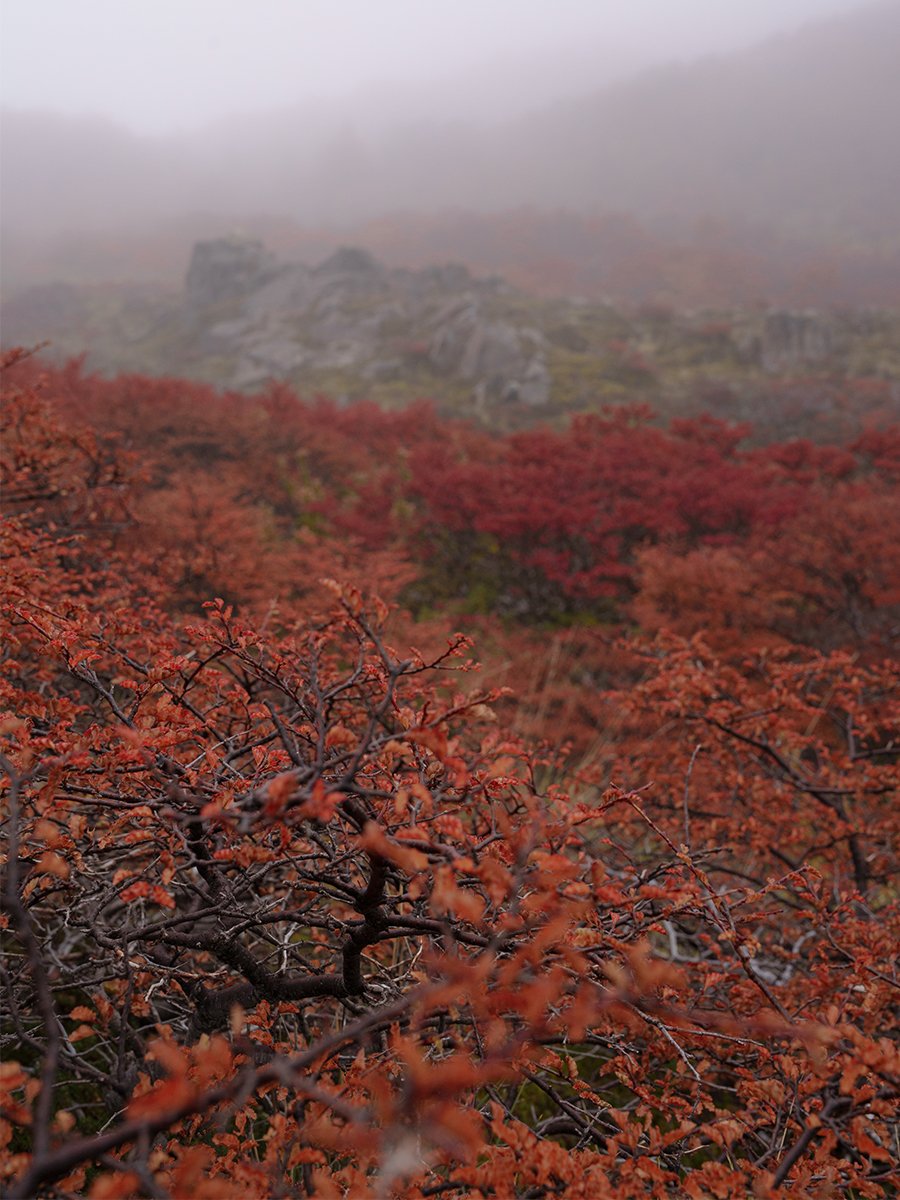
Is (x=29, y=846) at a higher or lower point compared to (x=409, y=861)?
lower

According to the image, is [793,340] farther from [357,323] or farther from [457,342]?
[357,323]

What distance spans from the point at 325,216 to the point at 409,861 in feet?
247

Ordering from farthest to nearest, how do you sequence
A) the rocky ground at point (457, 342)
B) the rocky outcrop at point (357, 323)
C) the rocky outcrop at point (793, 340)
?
1. the rocky outcrop at point (357, 323)
2. the rocky outcrop at point (793, 340)
3. the rocky ground at point (457, 342)

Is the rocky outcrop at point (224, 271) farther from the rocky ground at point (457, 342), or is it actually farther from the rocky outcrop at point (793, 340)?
the rocky outcrop at point (793, 340)

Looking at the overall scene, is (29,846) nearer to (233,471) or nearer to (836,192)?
(233,471)

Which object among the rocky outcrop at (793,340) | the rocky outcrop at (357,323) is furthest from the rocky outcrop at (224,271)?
the rocky outcrop at (793,340)

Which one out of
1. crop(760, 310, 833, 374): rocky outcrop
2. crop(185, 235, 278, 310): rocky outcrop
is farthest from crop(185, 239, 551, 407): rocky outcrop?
crop(760, 310, 833, 374): rocky outcrop

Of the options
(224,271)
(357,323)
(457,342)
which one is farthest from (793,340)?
(224,271)

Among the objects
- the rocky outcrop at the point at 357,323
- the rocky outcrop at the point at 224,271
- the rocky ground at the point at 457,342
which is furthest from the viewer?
the rocky outcrop at the point at 224,271

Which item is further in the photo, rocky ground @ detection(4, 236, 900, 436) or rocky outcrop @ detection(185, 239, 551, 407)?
rocky outcrop @ detection(185, 239, 551, 407)

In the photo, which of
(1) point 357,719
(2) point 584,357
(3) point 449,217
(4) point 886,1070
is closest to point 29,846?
(1) point 357,719

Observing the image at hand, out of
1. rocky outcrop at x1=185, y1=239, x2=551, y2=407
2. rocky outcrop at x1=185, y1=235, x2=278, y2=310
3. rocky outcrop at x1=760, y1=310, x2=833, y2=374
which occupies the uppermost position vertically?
rocky outcrop at x1=185, y1=235, x2=278, y2=310

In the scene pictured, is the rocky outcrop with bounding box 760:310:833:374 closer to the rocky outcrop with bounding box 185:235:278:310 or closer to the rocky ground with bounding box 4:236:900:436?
the rocky ground with bounding box 4:236:900:436

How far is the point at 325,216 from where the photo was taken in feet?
209
